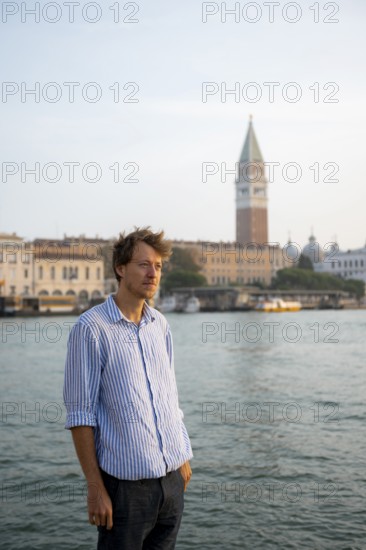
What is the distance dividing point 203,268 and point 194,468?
88832 mm

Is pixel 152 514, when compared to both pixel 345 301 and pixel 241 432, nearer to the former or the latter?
pixel 241 432

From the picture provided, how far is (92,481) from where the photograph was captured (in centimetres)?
236

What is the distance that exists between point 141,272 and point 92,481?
28.5 inches

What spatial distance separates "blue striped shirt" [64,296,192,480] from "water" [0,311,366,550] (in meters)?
2.64

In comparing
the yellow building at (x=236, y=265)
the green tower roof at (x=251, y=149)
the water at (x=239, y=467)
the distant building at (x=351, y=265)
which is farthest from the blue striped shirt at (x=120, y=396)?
the green tower roof at (x=251, y=149)

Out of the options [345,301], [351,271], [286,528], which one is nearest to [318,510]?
[286,528]

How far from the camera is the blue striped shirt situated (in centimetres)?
241

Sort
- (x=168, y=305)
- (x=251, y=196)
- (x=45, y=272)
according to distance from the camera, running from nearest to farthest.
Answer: (x=45, y=272), (x=168, y=305), (x=251, y=196)

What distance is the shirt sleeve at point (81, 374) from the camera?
2402mm

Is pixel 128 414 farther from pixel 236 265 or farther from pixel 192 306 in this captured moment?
pixel 236 265

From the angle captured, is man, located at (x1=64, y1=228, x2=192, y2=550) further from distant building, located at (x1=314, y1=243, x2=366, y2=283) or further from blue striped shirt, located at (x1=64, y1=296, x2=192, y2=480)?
distant building, located at (x1=314, y1=243, x2=366, y2=283)

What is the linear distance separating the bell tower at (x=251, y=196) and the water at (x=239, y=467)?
314 ft

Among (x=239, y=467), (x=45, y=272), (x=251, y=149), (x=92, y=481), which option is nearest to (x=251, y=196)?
(x=251, y=149)

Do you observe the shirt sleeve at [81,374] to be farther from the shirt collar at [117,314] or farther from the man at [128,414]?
the shirt collar at [117,314]
